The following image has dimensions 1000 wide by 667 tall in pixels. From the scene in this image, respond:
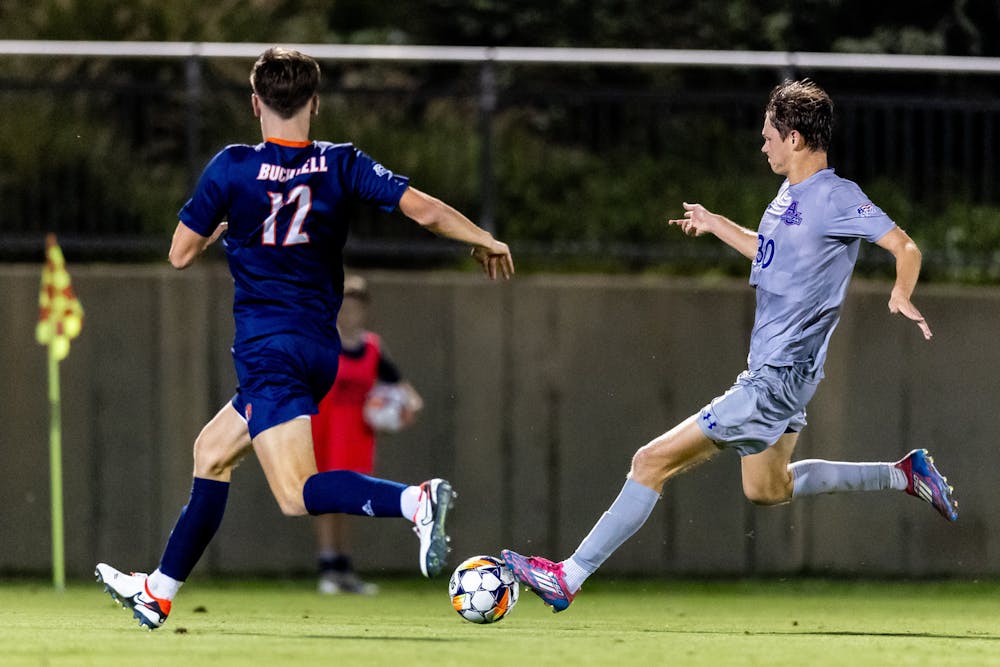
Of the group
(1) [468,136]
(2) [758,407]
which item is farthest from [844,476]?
(1) [468,136]

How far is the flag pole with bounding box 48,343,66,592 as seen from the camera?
10.2 metres

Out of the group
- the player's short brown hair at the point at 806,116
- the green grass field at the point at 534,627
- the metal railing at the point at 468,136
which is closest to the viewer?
the green grass field at the point at 534,627

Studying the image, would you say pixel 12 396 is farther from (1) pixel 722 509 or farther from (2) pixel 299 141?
(2) pixel 299 141

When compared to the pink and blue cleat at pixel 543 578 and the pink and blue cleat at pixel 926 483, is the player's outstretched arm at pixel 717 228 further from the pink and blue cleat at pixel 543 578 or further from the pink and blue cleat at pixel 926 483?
the pink and blue cleat at pixel 543 578

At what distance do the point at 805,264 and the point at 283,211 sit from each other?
206cm

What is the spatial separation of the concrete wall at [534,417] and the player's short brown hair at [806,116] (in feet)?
13.4

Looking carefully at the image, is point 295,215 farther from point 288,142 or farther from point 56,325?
point 56,325

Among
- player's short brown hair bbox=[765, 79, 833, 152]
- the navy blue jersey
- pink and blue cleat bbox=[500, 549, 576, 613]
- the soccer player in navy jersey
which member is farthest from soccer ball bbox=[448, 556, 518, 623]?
player's short brown hair bbox=[765, 79, 833, 152]

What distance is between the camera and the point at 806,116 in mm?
6996

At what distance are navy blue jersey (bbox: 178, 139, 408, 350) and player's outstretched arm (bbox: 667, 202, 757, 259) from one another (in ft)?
4.42

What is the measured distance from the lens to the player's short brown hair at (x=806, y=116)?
6996mm

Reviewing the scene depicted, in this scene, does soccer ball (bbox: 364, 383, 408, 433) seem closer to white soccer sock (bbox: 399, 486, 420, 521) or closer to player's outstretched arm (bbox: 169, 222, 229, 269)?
player's outstretched arm (bbox: 169, 222, 229, 269)

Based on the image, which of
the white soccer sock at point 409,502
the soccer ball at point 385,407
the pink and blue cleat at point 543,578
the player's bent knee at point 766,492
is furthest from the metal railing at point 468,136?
the white soccer sock at point 409,502

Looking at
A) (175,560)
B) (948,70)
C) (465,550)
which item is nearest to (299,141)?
(175,560)
